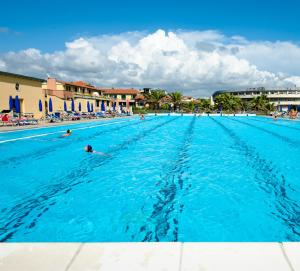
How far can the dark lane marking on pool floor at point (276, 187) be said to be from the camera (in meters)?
5.43

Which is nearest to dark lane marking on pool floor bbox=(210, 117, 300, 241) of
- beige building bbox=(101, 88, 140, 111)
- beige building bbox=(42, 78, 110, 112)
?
beige building bbox=(42, 78, 110, 112)

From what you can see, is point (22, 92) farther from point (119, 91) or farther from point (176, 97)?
point (119, 91)

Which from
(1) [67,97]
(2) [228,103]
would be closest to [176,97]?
(2) [228,103]

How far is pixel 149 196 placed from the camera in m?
6.85

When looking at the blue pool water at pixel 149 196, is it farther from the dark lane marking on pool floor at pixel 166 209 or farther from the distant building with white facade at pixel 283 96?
the distant building with white facade at pixel 283 96

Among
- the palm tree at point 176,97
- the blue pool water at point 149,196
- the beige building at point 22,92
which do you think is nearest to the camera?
the blue pool water at point 149,196

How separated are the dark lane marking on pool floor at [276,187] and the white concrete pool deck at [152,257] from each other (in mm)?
1917

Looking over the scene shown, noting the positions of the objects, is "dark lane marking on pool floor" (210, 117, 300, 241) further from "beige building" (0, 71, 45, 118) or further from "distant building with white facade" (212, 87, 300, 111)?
"distant building with white facade" (212, 87, 300, 111)

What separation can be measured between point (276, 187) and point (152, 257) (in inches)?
225

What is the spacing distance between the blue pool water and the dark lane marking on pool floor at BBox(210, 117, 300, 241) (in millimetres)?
20

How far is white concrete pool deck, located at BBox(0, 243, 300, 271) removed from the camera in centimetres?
292

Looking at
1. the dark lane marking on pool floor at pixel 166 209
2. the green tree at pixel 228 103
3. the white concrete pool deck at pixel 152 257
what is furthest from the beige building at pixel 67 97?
the white concrete pool deck at pixel 152 257

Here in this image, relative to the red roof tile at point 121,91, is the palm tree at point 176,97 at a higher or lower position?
lower

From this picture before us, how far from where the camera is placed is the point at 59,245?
135 inches
